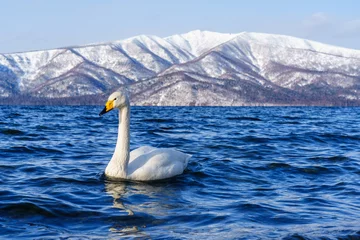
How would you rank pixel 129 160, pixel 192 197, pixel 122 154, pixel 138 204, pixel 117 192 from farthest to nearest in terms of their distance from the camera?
pixel 129 160 < pixel 122 154 < pixel 117 192 < pixel 192 197 < pixel 138 204

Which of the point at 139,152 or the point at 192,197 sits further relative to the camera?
the point at 139,152

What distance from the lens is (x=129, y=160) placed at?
16047 mm

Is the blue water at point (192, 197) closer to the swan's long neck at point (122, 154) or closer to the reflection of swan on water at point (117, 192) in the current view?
the reflection of swan on water at point (117, 192)

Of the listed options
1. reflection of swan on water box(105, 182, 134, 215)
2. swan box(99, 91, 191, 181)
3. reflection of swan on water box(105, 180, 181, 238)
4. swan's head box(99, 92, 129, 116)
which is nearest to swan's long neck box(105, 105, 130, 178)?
swan box(99, 91, 191, 181)

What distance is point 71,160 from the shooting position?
1936 centimetres

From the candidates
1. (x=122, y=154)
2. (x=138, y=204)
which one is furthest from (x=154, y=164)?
(x=138, y=204)

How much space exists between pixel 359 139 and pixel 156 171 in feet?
63.9

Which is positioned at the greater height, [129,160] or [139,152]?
[139,152]

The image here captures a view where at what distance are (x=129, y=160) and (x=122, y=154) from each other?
2.97ft

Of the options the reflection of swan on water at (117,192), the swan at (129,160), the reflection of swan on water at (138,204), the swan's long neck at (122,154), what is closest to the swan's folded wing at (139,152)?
the swan at (129,160)

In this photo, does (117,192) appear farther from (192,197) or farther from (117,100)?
(117,100)

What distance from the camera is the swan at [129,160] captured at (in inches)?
593

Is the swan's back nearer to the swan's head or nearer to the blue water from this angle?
the blue water

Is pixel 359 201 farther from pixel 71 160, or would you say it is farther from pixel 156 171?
pixel 71 160
